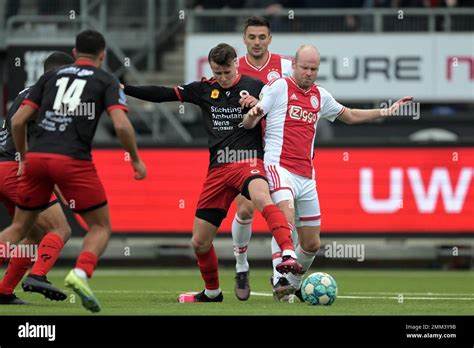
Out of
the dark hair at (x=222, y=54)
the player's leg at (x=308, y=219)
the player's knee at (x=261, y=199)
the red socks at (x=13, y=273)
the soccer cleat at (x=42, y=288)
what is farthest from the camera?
the player's leg at (x=308, y=219)

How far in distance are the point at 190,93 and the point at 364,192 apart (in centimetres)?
807

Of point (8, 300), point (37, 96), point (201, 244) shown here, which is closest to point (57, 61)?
point (37, 96)

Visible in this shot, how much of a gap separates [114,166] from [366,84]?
17.9 feet

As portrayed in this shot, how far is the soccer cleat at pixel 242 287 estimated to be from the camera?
1302cm

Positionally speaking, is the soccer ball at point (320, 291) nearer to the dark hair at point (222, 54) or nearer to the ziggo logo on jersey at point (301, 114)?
the ziggo logo on jersey at point (301, 114)

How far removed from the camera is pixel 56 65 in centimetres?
1220

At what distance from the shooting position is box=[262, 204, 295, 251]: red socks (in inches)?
470

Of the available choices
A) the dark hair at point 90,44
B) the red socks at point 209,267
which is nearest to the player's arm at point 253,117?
the red socks at point 209,267

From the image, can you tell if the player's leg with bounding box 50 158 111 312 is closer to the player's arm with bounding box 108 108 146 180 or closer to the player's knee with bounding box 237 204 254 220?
the player's arm with bounding box 108 108 146 180

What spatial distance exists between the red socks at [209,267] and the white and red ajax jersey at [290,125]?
1134 mm

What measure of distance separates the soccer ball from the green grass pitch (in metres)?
0.16

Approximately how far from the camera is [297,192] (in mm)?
12844
